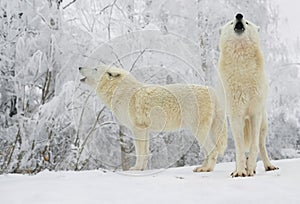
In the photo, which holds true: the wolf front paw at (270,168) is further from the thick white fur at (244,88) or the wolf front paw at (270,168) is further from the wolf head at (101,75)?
the wolf head at (101,75)

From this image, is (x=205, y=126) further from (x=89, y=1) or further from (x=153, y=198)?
(x=89, y=1)

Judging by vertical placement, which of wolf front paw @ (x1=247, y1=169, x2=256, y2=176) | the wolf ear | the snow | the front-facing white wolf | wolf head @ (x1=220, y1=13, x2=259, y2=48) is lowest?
the snow

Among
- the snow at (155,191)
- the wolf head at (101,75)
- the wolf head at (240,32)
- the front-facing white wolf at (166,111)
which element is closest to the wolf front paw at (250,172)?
the snow at (155,191)

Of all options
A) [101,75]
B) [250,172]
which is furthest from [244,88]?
[101,75]

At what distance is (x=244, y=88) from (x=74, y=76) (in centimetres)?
385

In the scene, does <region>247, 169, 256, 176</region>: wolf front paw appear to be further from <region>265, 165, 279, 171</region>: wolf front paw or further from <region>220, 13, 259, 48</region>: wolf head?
<region>220, 13, 259, 48</region>: wolf head

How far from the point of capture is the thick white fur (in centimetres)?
291

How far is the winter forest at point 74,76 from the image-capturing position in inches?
231

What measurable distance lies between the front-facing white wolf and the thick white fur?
0.55 meters

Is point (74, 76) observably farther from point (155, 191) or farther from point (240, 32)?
point (155, 191)

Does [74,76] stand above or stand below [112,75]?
above

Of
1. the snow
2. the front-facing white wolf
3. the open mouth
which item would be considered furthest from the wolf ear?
the snow

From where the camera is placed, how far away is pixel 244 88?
9.57 feet

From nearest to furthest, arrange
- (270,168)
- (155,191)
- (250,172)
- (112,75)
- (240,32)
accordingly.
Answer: (155,191), (250,172), (240,32), (270,168), (112,75)
